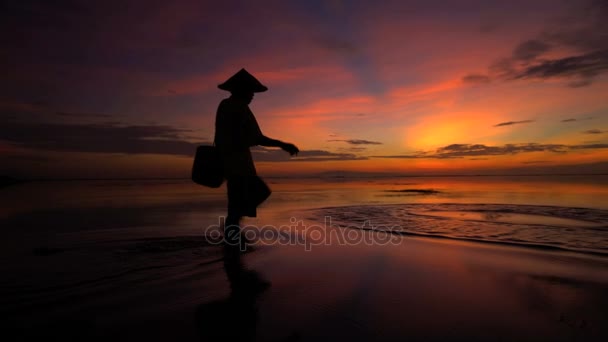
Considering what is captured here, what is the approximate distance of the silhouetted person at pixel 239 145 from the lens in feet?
15.1

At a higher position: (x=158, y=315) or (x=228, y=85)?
(x=228, y=85)

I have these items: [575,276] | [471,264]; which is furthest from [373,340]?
[575,276]

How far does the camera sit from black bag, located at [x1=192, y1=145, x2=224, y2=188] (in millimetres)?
4770

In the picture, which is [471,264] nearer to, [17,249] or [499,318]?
[499,318]

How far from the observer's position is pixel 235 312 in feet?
8.54

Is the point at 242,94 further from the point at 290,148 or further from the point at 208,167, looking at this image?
the point at 208,167

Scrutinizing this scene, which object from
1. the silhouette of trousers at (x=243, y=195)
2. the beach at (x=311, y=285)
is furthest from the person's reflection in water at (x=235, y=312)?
the silhouette of trousers at (x=243, y=195)

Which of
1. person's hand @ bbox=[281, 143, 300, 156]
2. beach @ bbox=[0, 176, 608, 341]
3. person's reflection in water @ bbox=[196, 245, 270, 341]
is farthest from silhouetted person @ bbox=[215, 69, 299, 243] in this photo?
person's reflection in water @ bbox=[196, 245, 270, 341]

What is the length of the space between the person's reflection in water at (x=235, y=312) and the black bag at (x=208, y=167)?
1512 mm

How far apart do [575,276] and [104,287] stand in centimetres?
481

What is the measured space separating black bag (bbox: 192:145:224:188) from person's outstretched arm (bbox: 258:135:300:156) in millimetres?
671

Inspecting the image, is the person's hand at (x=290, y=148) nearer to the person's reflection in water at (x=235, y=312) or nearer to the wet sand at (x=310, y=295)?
the wet sand at (x=310, y=295)

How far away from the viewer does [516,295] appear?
305cm

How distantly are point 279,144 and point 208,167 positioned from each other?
1.06 m
